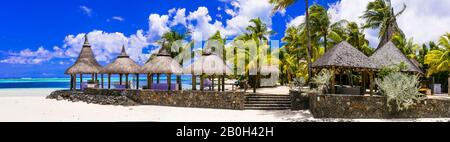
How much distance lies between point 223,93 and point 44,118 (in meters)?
7.84

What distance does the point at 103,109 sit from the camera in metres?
19.5

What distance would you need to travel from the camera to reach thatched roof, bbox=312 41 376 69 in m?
16.7

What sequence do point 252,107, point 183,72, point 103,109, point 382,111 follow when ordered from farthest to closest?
1. point 183,72
2. point 103,109
3. point 252,107
4. point 382,111

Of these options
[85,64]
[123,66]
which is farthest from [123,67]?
[85,64]

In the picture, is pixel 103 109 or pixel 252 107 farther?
pixel 103 109

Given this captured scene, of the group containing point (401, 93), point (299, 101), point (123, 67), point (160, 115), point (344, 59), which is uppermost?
point (344, 59)

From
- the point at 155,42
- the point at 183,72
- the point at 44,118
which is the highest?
the point at 155,42

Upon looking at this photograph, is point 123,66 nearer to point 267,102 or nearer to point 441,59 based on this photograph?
point 267,102

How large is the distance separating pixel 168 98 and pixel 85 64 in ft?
31.5

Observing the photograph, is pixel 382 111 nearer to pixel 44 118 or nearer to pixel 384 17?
pixel 44 118

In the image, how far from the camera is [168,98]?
2000 centimetres

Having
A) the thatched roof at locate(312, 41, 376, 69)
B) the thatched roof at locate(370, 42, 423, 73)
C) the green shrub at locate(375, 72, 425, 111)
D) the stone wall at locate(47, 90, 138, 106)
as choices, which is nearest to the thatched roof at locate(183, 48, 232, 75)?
the stone wall at locate(47, 90, 138, 106)
